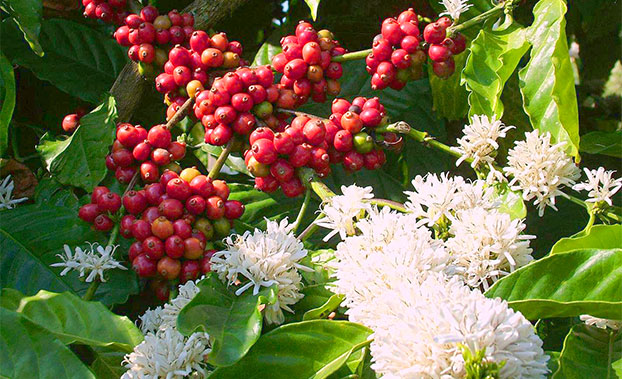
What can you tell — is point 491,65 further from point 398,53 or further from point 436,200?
point 436,200

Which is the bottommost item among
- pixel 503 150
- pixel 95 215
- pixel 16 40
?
pixel 503 150

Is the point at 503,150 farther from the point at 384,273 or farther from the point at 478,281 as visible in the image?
the point at 384,273

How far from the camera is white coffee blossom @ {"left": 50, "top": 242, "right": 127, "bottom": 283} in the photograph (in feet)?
3.67

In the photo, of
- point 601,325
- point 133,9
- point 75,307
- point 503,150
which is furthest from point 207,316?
point 503,150

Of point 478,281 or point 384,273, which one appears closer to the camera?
point 384,273

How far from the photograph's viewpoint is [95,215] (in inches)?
48.7

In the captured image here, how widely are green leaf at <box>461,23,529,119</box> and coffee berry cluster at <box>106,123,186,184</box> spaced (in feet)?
1.84

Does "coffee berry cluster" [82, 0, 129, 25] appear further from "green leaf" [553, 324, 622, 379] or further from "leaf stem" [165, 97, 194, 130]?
"green leaf" [553, 324, 622, 379]

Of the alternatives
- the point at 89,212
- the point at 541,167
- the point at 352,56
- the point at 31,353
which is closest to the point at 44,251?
the point at 89,212

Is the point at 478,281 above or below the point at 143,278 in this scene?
above

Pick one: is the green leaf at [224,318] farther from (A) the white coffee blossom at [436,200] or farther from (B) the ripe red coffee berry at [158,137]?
(B) the ripe red coffee berry at [158,137]

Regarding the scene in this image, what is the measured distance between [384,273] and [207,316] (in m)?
0.24

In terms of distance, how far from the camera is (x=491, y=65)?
48.9 inches

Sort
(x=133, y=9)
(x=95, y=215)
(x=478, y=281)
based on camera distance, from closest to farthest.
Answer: (x=478, y=281)
(x=95, y=215)
(x=133, y=9)
